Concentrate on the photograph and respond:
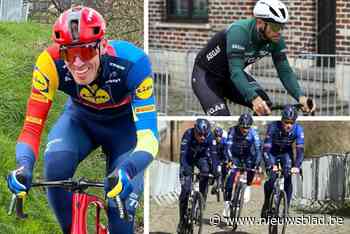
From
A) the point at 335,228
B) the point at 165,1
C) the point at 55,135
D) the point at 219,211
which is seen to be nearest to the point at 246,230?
the point at 219,211

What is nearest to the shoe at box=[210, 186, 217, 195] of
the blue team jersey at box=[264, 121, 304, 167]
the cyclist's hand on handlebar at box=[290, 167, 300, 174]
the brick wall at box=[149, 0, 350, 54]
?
the blue team jersey at box=[264, 121, 304, 167]

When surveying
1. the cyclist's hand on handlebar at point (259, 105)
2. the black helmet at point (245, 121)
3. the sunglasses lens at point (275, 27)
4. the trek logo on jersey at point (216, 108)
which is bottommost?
the black helmet at point (245, 121)

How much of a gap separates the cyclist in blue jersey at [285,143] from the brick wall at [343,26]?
7.29 ft

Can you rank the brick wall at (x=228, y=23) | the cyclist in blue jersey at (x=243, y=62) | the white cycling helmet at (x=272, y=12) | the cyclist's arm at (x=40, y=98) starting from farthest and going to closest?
the brick wall at (x=228, y=23)
the cyclist in blue jersey at (x=243, y=62)
the white cycling helmet at (x=272, y=12)
the cyclist's arm at (x=40, y=98)

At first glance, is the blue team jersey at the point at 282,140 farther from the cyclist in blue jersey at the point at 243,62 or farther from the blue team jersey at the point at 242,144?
the cyclist in blue jersey at the point at 243,62

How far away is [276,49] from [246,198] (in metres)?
1.29

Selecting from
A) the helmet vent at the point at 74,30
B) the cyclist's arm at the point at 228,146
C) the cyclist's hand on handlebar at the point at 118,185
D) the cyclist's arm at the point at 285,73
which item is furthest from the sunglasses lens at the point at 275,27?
the cyclist's hand on handlebar at the point at 118,185

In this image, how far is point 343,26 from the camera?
9.13m

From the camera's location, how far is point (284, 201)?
263 inches

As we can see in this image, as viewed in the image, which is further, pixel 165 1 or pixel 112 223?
pixel 165 1

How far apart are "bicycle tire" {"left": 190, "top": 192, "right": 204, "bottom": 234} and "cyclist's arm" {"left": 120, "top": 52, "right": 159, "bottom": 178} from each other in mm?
2128

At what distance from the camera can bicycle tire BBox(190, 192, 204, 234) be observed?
21.7 ft

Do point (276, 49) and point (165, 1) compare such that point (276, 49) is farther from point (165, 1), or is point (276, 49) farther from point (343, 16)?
point (343, 16)

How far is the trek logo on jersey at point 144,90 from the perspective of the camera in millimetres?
4496
